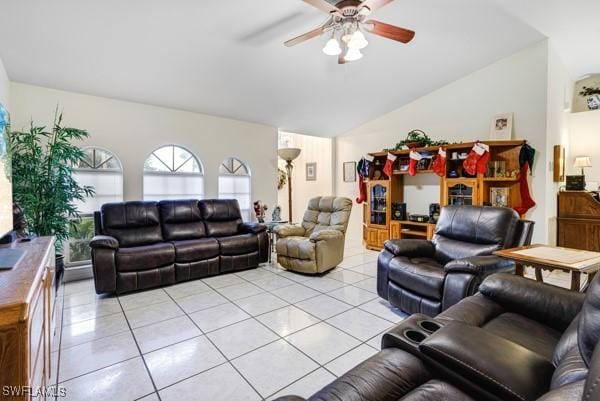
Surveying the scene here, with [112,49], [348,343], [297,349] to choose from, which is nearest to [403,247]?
[348,343]

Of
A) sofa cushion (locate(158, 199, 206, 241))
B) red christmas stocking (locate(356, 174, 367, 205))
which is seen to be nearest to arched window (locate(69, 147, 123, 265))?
sofa cushion (locate(158, 199, 206, 241))

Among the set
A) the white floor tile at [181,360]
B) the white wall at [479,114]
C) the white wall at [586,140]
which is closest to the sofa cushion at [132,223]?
the white floor tile at [181,360]

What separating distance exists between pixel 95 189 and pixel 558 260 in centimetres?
511

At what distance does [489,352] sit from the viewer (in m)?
1.04

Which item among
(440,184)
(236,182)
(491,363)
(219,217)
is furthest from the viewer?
(236,182)

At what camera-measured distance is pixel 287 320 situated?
8.76 ft

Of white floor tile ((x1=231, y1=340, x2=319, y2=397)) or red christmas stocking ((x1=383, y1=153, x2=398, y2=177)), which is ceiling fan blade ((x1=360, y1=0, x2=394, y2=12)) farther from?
red christmas stocking ((x1=383, y1=153, x2=398, y2=177))

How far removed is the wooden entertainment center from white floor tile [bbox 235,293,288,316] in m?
2.90

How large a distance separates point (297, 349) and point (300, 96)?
3.77 metres

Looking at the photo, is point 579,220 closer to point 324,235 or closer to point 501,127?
point 501,127

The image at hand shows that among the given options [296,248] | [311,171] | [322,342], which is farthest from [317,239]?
[311,171]

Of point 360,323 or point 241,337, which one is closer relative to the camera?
point 241,337

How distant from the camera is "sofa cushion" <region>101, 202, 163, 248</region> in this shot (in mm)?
3705

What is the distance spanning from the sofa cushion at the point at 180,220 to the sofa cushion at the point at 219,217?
96 mm
